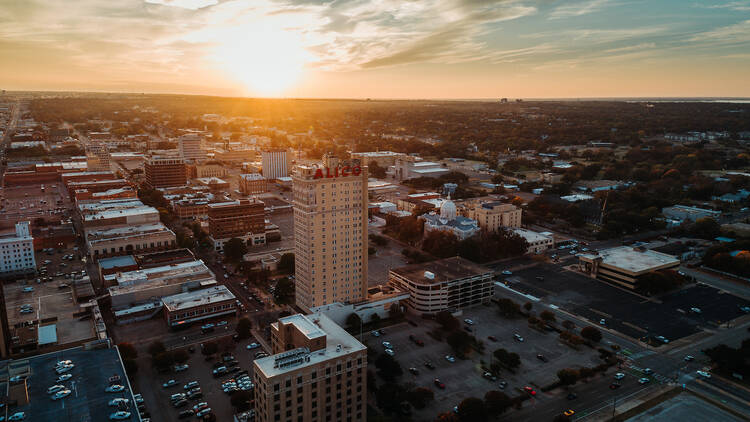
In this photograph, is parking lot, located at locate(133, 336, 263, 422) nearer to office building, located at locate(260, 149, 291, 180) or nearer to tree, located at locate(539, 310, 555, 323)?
tree, located at locate(539, 310, 555, 323)

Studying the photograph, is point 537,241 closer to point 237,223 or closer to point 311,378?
point 237,223

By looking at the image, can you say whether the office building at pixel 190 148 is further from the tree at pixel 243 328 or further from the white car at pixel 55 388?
the white car at pixel 55 388

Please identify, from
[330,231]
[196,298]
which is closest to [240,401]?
[330,231]

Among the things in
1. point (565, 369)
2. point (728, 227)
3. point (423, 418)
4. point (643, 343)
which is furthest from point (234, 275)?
point (728, 227)

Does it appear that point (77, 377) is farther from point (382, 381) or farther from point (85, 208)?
point (85, 208)

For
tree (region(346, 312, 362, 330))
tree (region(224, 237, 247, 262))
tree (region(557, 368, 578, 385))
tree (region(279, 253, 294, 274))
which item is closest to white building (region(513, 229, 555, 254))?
tree (region(346, 312, 362, 330))

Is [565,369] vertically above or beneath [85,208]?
beneath

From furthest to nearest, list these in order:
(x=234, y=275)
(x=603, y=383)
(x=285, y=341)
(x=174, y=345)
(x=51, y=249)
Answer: (x=51, y=249) < (x=234, y=275) < (x=174, y=345) < (x=603, y=383) < (x=285, y=341)
